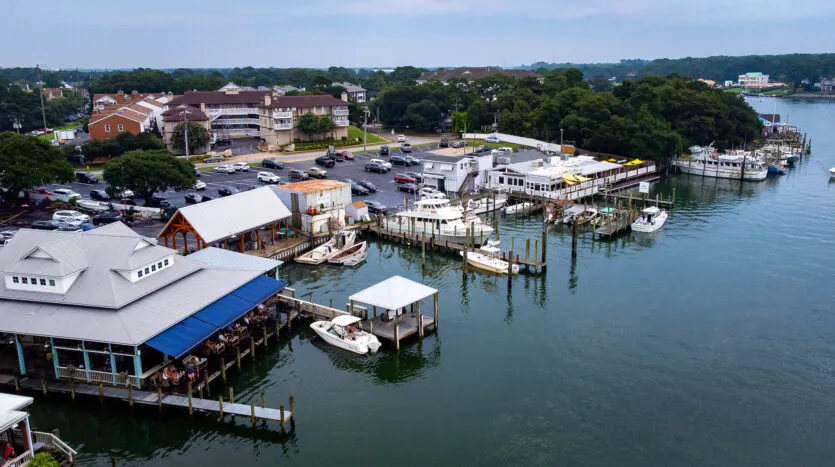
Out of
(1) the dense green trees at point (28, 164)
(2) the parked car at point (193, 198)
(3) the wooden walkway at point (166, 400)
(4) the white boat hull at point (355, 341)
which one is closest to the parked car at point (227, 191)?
(2) the parked car at point (193, 198)

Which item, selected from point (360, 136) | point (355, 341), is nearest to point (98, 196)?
point (355, 341)

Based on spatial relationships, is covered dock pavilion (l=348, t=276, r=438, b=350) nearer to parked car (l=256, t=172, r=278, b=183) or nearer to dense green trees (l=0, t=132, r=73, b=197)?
parked car (l=256, t=172, r=278, b=183)

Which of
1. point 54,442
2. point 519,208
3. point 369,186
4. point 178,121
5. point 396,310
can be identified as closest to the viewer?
point 54,442

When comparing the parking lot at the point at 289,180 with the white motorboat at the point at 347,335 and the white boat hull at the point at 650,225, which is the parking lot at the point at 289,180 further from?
the white motorboat at the point at 347,335

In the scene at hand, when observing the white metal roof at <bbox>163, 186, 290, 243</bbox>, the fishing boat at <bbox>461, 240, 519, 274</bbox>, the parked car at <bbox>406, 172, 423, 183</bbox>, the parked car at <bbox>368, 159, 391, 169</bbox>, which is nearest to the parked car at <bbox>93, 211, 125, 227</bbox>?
the white metal roof at <bbox>163, 186, 290, 243</bbox>

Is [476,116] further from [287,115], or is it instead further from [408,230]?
[408,230]

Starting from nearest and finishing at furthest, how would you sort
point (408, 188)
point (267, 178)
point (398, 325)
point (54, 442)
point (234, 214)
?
point (54, 442), point (398, 325), point (234, 214), point (267, 178), point (408, 188)

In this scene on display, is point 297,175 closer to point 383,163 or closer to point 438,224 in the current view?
point 383,163
